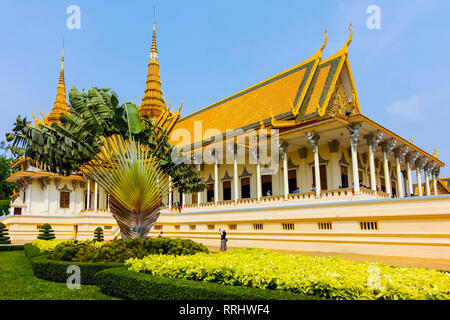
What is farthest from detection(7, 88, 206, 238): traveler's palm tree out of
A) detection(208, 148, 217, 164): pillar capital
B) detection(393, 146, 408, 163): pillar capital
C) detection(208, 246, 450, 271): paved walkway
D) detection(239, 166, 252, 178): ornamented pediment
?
detection(393, 146, 408, 163): pillar capital

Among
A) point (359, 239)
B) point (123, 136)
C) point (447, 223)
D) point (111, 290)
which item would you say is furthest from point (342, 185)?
point (111, 290)

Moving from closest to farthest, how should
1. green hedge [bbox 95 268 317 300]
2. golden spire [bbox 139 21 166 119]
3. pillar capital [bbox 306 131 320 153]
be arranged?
green hedge [bbox 95 268 317 300], pillar capital [bbox 306 131 320 153], golden spire [bbox 139 21 166 119]

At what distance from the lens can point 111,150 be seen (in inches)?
502

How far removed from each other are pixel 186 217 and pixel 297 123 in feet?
30.1

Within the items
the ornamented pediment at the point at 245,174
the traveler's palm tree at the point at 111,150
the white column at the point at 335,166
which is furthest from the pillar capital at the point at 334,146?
the traveler's palm tree at the point at 111,150

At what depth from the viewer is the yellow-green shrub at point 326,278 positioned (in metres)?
4.67

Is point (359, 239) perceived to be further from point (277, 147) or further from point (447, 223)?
point (277, 147)

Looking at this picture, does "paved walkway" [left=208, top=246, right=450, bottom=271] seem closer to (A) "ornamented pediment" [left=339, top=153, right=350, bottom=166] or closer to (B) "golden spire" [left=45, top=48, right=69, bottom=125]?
(A) "ornamented pediment" [left=339, top=153, right=350, bottom=166]

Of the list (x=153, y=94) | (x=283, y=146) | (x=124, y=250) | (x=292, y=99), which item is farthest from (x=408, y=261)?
(x=153, y=94)

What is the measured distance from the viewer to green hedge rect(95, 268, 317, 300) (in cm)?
529

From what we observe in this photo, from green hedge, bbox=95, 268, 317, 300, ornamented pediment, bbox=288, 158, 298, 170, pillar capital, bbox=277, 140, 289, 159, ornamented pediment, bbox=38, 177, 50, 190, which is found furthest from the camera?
ornamented pediment, bbox=38, 177, 50, 190

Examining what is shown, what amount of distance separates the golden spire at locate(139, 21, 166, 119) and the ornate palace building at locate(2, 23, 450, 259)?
14cm

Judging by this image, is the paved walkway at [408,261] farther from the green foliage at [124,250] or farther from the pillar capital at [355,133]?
the green foliage at [124,250]
